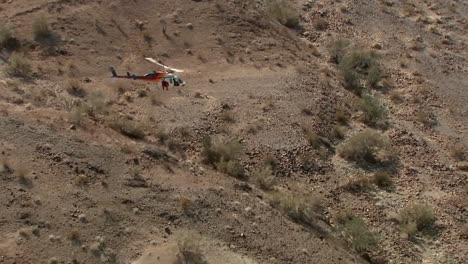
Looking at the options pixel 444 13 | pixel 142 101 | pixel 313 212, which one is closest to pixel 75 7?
pixel 142 101

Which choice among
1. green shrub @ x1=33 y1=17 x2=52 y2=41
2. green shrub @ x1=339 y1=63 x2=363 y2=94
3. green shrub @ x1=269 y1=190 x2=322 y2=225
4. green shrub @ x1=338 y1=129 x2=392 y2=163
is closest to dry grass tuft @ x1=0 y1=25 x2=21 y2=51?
green shrub @ x1=33 y1=17 x2=52 y2=41

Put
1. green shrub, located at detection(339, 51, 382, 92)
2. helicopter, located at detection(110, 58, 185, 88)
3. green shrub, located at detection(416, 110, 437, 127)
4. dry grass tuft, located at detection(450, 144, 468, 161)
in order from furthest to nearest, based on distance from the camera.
→ green shrub, located at detection(339, 51, 382, 92), green shrub, located at detection(416, 110, 437, 127), dry grass tuft, located at detection(450, 144, 468, 161), helicopter, located at detection(110, 58, 185, 88)

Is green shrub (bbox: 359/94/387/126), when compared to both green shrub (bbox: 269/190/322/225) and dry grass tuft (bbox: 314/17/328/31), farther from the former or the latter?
dry grass tuft (bbox: 314/17/328/31)

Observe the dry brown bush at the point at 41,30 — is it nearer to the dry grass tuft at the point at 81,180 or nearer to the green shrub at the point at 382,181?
the dry grass tuft at the point at 81,180

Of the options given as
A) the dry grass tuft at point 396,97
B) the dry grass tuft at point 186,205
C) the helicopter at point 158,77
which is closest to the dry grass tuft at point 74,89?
the helicopter at point 158,77

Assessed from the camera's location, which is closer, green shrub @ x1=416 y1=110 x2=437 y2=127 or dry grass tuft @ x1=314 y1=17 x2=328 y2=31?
green shrub @ x1=416 y1=110 x2=437 y2=127

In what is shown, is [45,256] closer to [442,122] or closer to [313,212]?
[313,212]

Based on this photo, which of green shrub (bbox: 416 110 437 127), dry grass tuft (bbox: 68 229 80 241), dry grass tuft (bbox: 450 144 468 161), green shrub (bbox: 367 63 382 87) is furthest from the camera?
green shrub (bbox: 367 63 382 87)
